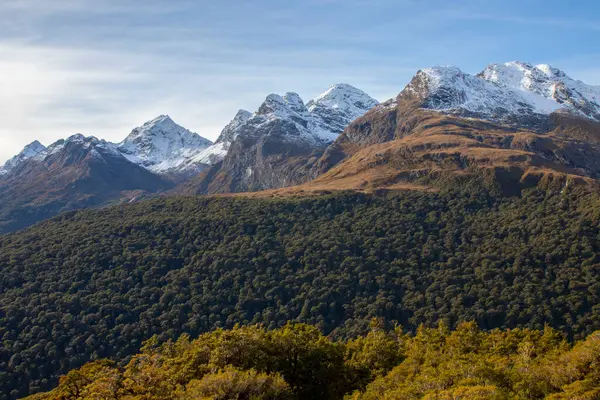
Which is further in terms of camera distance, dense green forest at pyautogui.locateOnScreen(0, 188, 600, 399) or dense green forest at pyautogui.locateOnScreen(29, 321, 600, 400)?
dense green forest at pyautogui.locateOnScreen(0, 188, 600, 399)

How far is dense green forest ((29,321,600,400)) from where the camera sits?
1820 inches

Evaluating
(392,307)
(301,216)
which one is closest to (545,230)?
(392,307)

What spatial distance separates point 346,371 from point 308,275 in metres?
96.0

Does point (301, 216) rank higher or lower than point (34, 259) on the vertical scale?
higher

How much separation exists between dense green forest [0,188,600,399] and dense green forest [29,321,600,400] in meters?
62.8

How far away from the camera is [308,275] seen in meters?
160

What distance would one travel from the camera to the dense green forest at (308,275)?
135m

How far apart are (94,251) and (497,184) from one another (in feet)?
Answer: 449

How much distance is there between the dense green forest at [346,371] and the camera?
46219mm

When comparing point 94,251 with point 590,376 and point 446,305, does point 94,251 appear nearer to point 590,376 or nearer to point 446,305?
point 446,305

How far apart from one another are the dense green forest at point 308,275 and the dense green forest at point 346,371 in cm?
6280

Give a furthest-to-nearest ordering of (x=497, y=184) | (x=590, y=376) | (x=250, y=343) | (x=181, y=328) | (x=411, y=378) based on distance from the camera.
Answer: (x=497, y=184), (x=181, y=328), (x=250, y=343), (x=411, y=378), (x=590, y=376)

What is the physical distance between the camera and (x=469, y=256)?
160 metres

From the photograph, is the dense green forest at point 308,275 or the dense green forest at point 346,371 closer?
the dense green forest at point 346,371
